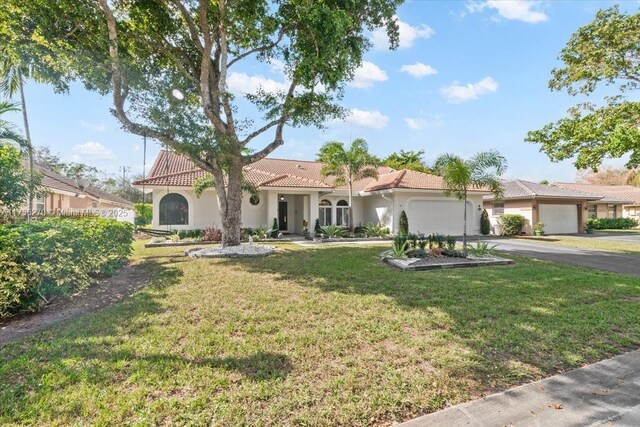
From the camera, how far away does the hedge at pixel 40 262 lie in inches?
215

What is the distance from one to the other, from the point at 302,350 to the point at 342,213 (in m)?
20.7

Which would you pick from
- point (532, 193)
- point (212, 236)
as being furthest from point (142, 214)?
point (532, 193)

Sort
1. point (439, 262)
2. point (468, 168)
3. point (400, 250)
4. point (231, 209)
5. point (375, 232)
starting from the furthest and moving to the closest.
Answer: point (375, 232) < point (231, 209) < point (468, 168) < point (400, 250) < point (439, 262)

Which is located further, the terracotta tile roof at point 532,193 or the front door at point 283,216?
the terracotta tile roof at point 532,193

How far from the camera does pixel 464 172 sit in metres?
12.5

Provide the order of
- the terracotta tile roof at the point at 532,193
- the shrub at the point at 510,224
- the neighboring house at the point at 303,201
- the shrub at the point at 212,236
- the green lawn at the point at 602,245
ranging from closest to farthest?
the green lawn at the point at 602,245, the shrub at the point at 212,236, the neighboring house at the point at 303,201, the shrub at the point at 510,224, the terracotta tile roof at the point at 532,193

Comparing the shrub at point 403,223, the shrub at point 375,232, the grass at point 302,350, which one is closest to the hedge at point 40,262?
the grass at point 302,350

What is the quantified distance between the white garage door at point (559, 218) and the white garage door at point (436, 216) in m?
7.21

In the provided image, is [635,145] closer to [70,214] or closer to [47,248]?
[47,248]

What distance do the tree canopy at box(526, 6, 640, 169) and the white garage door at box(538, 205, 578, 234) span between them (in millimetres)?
12019

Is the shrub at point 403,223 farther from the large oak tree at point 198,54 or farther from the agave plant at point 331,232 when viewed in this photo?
the large oak tree at point 198,54

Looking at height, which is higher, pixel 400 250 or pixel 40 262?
pixel 40 262

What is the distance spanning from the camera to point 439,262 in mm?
10727

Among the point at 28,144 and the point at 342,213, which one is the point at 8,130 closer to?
the point at 28,144
